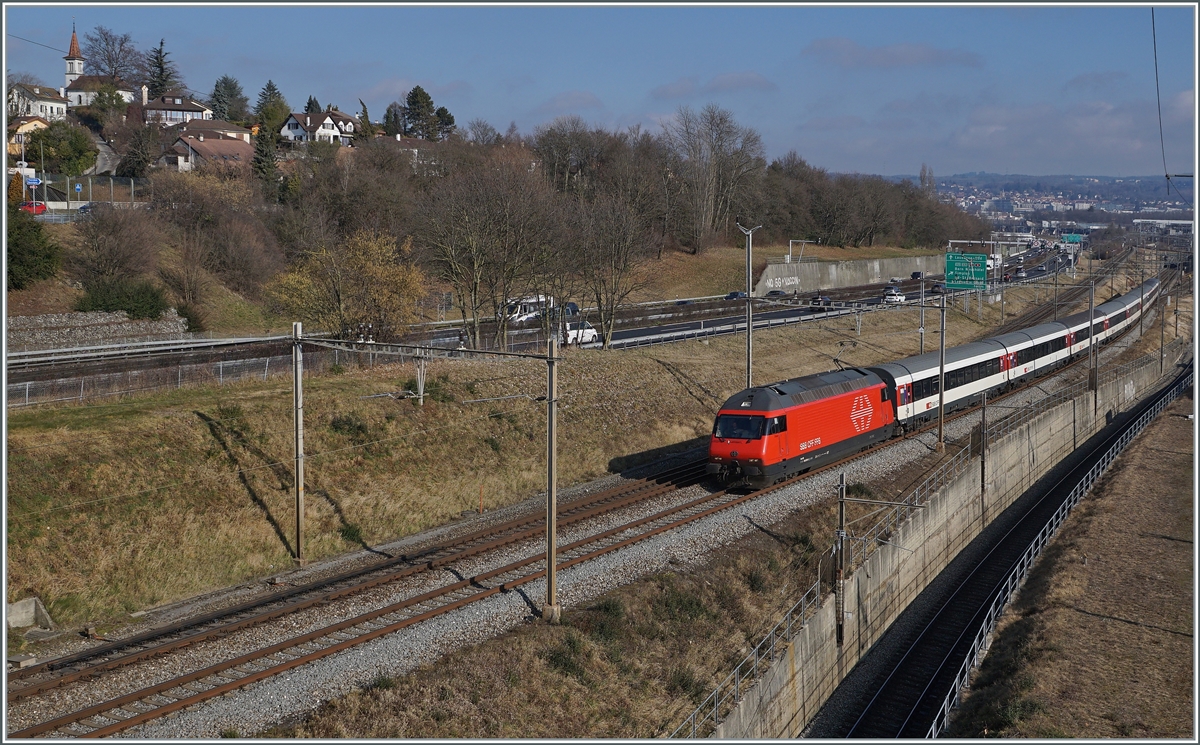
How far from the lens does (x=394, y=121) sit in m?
126

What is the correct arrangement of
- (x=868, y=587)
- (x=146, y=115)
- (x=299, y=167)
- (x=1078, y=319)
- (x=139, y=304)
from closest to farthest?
(x=868, y=587) → (x=139, y=304) → (x=1078, y=319) → (x=299, y=167) → (x=146, y=115)

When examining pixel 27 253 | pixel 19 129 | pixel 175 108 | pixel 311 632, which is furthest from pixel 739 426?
pixel 175 108

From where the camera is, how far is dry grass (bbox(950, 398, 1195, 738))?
19703 millimetres

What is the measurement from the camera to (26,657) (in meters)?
17.9

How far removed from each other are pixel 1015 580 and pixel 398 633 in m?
20.2

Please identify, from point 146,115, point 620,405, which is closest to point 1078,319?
point 620,405

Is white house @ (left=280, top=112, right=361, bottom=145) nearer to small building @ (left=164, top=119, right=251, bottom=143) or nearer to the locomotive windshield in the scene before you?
small building @ (left=164, top=119, right=251, bottom=143)

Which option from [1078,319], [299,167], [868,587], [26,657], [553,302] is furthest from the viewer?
[299,167]

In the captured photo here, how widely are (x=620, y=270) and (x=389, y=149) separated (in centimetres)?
3674

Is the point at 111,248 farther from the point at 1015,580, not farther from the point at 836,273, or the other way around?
the point at 836,273

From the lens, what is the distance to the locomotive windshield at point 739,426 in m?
29.7

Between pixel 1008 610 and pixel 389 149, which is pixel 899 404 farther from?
pixel 389 149

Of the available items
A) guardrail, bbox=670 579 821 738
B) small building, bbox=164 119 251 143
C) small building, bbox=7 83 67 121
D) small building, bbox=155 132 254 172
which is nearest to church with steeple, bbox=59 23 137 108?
small building, bbox=7 83 67 121

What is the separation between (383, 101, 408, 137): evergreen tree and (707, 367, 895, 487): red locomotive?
99809 millimetres
